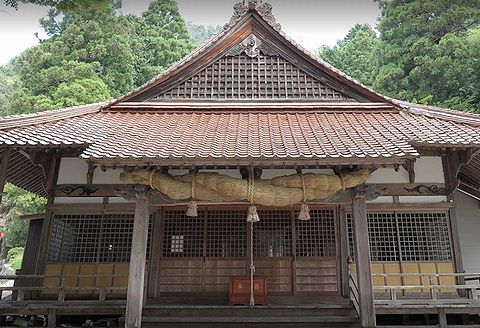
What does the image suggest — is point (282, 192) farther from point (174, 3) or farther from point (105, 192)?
point (174, 3)

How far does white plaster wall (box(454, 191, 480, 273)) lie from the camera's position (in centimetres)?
1110

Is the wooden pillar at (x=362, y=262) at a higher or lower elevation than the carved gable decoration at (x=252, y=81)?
lower

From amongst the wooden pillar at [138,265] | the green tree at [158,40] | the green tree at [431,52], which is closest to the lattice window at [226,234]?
the wooden pillar at [138,265]

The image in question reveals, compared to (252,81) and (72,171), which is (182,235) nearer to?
(72,171)

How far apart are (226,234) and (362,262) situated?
150 inches

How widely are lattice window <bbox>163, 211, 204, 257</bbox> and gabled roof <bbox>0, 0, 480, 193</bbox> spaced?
7.87 ft

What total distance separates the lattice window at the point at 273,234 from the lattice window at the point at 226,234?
359 mm

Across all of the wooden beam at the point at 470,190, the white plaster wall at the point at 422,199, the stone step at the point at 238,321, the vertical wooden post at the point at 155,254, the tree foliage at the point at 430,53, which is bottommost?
the stone step at the point at 238,321

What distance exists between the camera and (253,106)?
10539mm

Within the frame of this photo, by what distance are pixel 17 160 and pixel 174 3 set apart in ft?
110

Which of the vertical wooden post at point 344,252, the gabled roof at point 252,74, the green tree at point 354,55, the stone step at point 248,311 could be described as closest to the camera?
the stone step at point 248,311

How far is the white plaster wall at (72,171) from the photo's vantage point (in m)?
9.62

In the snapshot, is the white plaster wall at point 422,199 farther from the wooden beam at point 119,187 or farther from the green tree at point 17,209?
the green tree at point 17,209

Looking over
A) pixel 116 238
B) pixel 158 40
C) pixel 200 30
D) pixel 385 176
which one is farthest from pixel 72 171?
pixel 200 30
